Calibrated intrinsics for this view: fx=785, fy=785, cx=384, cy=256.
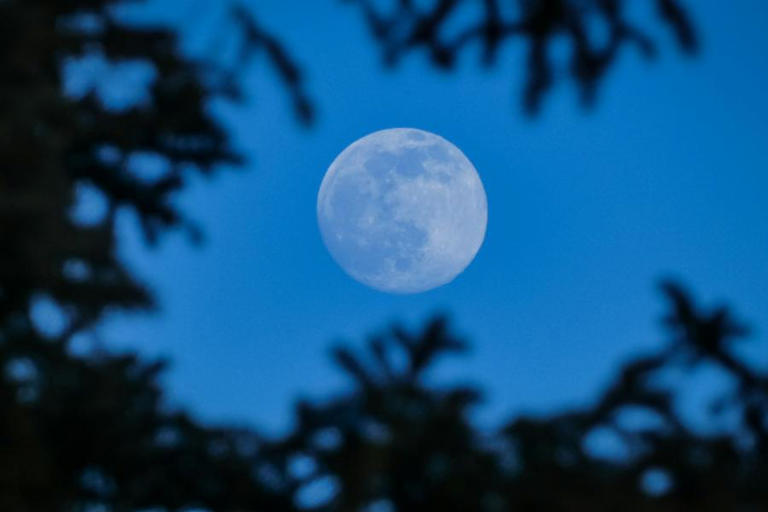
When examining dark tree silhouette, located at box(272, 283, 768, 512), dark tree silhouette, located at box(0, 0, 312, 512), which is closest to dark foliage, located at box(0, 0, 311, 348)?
dark tree silhouette, located at box(0, 0, 312, 512)

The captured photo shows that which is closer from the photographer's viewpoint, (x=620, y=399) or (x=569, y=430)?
(x=569, y=430)

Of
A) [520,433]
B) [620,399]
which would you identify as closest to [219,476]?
[520,433]

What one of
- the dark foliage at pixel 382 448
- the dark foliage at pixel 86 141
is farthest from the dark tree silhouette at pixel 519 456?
the dark foliage at pixel 86 141

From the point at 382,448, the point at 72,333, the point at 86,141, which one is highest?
the point at 86,141

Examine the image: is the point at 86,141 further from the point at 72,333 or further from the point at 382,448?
the point at 382,448

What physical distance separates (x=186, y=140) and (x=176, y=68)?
0.51 meters

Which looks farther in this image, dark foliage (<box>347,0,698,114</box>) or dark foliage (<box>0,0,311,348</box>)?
dark foliage (<box>347,0,698,114</box>)

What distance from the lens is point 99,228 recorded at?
8.86 ft

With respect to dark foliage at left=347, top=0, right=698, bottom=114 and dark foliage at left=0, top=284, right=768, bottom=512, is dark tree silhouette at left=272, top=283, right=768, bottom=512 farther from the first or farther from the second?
dark foliage at left=347, top=0, right=698, bottom=114

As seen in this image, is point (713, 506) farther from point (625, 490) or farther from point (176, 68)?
point (176, 68)

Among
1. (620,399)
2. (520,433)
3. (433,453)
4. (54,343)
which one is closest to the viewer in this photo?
(54,343)

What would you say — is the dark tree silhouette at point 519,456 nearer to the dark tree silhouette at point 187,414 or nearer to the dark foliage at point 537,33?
the dark tree silhouette at point 187,414

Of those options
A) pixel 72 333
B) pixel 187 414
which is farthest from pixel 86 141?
pixel 187 414

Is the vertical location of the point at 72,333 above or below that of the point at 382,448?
above
